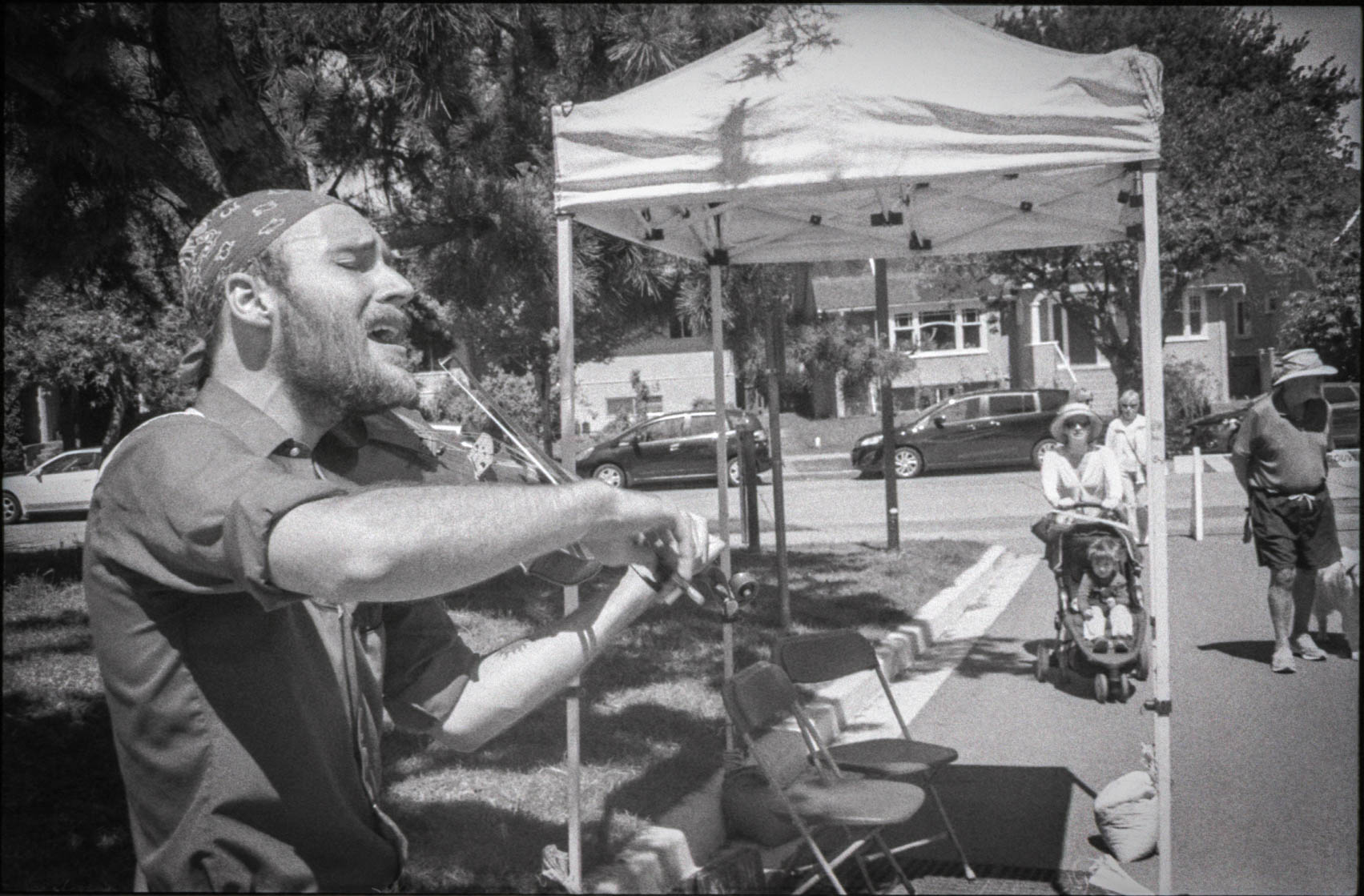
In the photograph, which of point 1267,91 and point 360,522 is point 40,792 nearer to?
point 360,522

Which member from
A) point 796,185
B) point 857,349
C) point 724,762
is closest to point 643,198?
point 796,185

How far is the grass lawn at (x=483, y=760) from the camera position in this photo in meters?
3.91

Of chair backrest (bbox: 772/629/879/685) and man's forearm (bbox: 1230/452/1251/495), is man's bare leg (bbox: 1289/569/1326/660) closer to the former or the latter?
man's forearm (bbox: 1230/452/1251/495)

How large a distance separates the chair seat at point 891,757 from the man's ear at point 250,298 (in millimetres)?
3473

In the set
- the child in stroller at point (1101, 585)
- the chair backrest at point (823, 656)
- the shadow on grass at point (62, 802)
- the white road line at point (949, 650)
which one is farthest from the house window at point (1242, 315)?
the shadow on grass at point (62, 802)

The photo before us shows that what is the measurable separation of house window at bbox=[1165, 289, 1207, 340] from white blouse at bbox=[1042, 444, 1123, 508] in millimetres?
33228

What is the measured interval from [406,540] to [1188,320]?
41.9 metres

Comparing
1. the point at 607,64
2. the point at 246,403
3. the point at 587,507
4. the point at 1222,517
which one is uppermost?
the point at 607,64

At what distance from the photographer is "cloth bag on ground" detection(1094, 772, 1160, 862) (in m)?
4.38

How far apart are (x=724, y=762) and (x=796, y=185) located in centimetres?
254

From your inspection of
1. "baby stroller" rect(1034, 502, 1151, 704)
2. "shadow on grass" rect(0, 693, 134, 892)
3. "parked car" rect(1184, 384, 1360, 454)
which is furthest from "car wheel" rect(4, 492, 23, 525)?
"parked car" rect(1184, 384, 1360, 454)

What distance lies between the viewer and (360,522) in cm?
109

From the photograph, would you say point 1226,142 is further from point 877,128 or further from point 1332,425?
point 877,128

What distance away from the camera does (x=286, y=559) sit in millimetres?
1088
